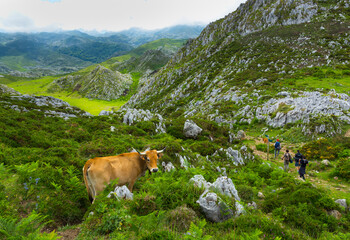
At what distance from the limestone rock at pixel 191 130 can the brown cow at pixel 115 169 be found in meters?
13.0

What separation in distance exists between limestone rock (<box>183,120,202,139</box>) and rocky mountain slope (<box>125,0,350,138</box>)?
14.2m

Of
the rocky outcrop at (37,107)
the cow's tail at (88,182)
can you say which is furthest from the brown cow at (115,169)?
the rocky outcrop at (37,107)

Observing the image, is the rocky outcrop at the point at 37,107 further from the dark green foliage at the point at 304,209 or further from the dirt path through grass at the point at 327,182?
the dirt path through grass at the point at 327,182

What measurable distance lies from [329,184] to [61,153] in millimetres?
19663

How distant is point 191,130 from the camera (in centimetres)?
2188

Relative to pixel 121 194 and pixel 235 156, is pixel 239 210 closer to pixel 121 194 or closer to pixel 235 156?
pixel 121 194

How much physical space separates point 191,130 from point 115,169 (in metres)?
14.9

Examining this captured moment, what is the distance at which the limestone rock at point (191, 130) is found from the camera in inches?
856

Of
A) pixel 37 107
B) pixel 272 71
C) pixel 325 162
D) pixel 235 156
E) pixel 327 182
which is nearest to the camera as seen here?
pixel 327 182

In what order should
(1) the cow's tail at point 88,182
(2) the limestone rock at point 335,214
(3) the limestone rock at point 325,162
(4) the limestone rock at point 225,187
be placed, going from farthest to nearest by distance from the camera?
(3) the limestone rock at point 325,162, (2) the limestone rock at point 335,214, (4) the limestone rock at point 225,187, (1) the cow's tail at point 88,182

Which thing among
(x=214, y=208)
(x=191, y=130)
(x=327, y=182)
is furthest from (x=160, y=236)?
(x=191, y=130)

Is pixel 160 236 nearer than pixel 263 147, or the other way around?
pixel 160 236

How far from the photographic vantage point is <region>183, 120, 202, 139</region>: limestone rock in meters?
21.7

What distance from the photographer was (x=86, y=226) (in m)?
5.22
